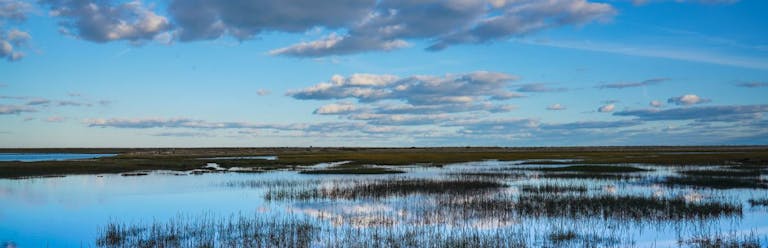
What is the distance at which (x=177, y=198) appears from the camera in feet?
97.3

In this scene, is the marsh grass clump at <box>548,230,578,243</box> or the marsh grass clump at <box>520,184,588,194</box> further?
the marsh grass clump at <box>520,184,588,194</box>

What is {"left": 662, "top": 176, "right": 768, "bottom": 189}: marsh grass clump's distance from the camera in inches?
1255

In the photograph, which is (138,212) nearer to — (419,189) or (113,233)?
(113,233)

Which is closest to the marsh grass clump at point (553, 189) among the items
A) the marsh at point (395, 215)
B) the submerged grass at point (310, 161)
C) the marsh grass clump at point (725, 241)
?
the marsh at point (395, 215)

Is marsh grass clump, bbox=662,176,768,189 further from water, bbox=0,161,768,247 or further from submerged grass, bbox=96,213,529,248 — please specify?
submerged grass, bbox=96,213,529,248

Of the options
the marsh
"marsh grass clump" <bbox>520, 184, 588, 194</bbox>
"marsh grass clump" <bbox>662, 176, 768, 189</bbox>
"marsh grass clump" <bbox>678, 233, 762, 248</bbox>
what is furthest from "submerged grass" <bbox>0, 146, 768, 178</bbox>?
"marsh grass clump" <bbox>678, 233, 762, 248</bbox>

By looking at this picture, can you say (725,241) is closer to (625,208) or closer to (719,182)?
(625,208)

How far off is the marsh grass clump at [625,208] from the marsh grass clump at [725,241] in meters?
3.60

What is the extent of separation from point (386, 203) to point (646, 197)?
39.3ft

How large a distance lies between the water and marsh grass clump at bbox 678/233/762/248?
0.44m

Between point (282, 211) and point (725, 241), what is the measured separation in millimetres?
15766

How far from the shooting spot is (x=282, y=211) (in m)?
23.2

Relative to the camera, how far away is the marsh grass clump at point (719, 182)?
31.9 metres

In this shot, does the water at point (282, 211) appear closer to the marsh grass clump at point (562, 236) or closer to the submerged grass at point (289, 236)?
the marsh grass clump at point (562, 236)
